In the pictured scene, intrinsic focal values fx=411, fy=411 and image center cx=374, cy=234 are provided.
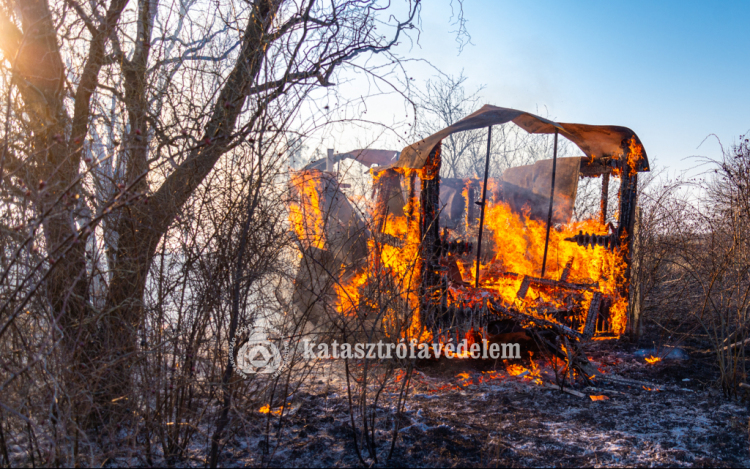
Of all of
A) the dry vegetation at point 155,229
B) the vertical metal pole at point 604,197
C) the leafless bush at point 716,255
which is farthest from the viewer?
the vertical metal pole at point 604,197

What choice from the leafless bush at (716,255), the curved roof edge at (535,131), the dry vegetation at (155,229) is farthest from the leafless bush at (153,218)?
the leafless bush at (716,255)

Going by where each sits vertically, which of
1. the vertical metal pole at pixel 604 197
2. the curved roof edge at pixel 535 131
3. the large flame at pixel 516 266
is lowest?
the large flame at pixel 516 266

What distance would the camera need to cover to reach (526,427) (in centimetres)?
441

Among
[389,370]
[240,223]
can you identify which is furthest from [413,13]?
[389,370]

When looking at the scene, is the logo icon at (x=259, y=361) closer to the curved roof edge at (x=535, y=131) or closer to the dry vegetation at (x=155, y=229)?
the dry vegetation at (x=155, y=229)

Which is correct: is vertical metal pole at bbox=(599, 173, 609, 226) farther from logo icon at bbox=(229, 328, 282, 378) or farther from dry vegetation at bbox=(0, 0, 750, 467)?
logo icon at bbox=(229, 328, 282, 378)

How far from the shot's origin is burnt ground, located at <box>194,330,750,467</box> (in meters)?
3.72

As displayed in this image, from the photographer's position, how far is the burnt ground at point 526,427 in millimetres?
3725

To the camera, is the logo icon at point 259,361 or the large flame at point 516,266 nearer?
the logo icon at point 259,361

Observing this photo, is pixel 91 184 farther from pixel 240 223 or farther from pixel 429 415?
pixel 429 415

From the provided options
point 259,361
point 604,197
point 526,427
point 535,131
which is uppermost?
point 535,131

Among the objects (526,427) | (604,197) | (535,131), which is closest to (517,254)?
(604,197)

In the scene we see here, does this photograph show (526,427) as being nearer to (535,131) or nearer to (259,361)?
(259,361)

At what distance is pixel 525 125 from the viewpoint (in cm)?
699
